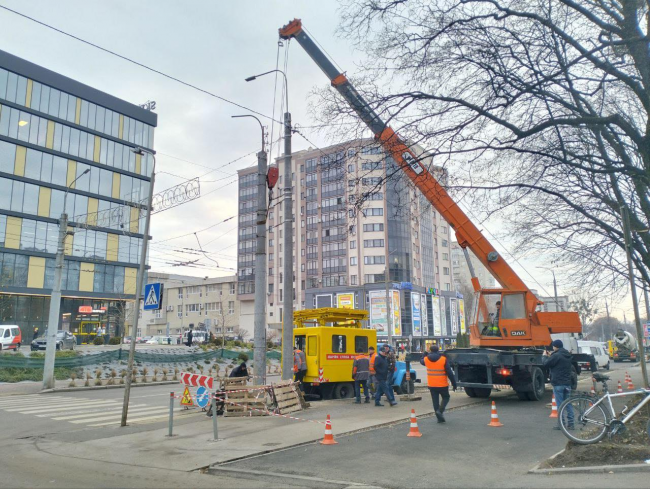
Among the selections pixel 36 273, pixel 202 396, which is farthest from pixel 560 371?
pixel 36 273

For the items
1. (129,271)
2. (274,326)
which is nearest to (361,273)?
(274,326)

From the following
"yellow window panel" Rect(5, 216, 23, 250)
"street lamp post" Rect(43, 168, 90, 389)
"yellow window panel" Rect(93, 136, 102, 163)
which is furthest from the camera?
"yellow window panel" Rect(93, 136, 102, 163)

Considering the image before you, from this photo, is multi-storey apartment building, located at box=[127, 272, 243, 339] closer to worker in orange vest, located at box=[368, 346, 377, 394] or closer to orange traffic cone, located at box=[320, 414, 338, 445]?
worker in orange vest, located at box=[368, 346, 377, 394]

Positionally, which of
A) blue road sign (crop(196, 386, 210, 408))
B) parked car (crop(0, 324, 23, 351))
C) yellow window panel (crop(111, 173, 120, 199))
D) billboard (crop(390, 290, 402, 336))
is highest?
yellow window panel (crop(111, 173, 120, 199))

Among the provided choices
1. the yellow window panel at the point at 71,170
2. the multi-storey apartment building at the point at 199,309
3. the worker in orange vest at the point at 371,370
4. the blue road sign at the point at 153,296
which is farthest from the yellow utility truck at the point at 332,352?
the multi-storey apartment building at the point at 199,309

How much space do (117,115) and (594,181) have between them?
5457cm

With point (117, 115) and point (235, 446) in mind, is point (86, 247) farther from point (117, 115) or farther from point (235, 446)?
point (235, 446)

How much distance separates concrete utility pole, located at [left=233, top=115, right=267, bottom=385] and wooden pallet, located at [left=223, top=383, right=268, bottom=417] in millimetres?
655

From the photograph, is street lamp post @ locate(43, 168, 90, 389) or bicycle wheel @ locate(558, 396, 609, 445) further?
street lamp post @ locate(43, 168, 90, 389)

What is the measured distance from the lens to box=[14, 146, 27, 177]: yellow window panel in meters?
50.8

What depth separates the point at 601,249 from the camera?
19625 mm

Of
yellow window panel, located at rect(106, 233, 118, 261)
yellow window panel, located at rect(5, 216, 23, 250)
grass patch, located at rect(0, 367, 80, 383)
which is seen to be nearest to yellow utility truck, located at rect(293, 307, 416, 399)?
grass patch, located at rect(0, 367, 80, 383)

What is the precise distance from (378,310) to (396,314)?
121 inches

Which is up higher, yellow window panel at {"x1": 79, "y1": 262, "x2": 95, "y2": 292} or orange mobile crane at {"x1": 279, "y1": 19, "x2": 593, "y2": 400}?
yellow window panel at {"x1": 79, "y1": 262, "x2": 95, "y2": 292}
